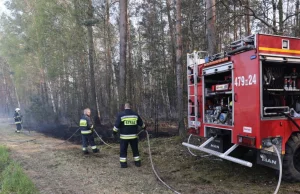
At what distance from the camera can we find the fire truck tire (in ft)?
15.2

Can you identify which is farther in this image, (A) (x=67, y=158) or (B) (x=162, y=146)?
(B) (x=162, y=146)

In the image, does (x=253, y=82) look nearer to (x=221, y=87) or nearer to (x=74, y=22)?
(x=221, y=87)

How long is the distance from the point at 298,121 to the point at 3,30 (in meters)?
33.6

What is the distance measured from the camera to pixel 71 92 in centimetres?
2238

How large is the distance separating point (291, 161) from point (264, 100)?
122 centimetres

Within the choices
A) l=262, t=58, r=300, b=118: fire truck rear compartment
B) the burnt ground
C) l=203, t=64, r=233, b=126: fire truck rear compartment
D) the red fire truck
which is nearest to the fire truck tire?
the red fire truck

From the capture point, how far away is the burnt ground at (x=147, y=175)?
4.88 meters

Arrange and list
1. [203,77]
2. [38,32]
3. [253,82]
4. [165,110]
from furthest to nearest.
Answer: [165,110] → [38,32] → [203,77] → [253,82]

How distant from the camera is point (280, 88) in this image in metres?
4.97

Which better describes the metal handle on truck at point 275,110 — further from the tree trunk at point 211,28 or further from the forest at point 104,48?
the forest at point 104,48

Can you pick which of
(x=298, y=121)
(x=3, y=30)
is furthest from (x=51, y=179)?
(x=3, y=30)

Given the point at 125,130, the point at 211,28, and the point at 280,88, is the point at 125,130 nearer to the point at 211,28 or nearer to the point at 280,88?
the point at 280,88

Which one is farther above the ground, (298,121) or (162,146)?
(298,121)

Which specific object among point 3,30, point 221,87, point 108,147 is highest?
point 3,30
